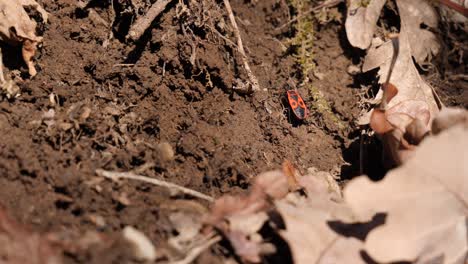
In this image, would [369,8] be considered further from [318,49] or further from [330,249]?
[330,249]

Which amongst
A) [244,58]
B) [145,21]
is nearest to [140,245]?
[145,21]

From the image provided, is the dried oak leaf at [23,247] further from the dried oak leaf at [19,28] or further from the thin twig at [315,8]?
the thin twig at [315,8]

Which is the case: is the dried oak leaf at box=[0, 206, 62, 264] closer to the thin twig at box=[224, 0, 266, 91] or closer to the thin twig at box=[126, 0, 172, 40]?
the thin twig at box=[126, 0, 172, 40]

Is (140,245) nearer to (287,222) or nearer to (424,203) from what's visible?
(287,222)

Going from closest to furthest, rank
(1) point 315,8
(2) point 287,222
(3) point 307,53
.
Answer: (2) point 287,222 < (3) point 307,53 < (1) point 315,8

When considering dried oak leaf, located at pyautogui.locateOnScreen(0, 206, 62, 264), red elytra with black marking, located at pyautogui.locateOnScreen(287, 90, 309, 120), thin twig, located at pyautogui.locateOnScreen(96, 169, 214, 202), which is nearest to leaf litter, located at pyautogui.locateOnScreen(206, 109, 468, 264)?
thin twig, located at pyautogui.locateOnScreen(96, 169, 214, 202)

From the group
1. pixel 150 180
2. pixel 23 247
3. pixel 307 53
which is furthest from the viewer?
pixel 307 53

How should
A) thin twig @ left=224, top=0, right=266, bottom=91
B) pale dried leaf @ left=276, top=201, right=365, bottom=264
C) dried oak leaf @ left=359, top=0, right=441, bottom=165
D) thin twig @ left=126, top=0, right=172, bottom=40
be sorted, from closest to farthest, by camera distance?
pale dried leaf @ left=276, top=201, right=365, bottom=264 < dried oak leaf @ left=359, top=0, right=441, bottom=165 < thin twig @ left=126, top=0, right=172, bottom=40 < thin twig @ left=224, top=0, right=266, bottom=91
